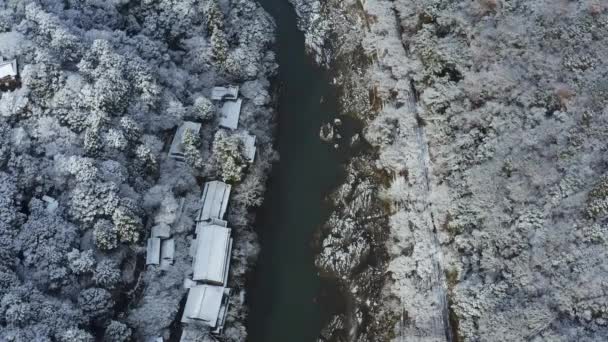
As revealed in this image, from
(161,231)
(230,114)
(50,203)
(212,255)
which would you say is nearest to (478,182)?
(212,255)

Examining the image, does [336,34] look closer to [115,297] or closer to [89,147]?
[89,147]

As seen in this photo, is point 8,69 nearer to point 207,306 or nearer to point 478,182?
point 207,306

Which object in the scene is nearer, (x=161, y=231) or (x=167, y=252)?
(x=167, y=252)

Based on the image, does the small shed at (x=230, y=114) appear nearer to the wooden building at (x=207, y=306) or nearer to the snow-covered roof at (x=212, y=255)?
the snow-covered roof at (x=212, y=255)

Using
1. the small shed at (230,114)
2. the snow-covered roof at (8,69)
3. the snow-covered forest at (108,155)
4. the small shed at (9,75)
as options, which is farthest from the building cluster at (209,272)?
the snow-covered roof at (8,69)

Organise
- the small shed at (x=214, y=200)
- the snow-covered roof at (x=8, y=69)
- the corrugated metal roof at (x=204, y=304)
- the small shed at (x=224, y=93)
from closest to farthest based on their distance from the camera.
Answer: the corrugated metal roof at (x=204, y=304), the snow-covered roof at (x=8, y=69), the small shed at (x=214, y=200), the small shed at (x=224, y=93)

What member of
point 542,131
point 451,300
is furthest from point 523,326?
point 542,131
